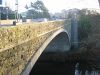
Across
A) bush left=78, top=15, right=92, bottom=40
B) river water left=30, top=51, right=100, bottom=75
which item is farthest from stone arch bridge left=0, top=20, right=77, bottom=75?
bush left=78, top=15, right=92, bottom=40

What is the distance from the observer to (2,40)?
9695 mm

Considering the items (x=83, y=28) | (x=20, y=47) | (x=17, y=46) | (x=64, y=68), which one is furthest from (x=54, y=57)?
(x=17, y=46)

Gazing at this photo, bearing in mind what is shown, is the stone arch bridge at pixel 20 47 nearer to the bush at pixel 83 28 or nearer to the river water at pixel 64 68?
the river water at pixel 64 68

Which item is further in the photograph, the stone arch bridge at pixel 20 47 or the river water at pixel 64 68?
the river water at pixel 64 68

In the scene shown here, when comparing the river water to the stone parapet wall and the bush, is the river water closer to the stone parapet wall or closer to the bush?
the bush

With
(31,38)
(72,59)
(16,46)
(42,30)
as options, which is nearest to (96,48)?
(72,59)

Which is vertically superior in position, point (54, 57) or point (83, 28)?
point (83, 28)

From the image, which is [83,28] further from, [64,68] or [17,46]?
[17,46]

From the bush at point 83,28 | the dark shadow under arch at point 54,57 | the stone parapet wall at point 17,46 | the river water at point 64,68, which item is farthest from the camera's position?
the bush at point 83,28

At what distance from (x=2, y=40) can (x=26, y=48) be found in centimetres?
321

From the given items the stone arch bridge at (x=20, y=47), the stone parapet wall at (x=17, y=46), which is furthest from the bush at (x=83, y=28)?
the stone parapet wall at (x=17, y=46)

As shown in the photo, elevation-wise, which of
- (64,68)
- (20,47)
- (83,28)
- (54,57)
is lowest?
(64,68)

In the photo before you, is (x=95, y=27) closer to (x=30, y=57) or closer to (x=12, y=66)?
(x=30, y=57)

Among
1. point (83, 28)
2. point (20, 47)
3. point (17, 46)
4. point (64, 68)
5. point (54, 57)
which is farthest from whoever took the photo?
point (83, 28)
